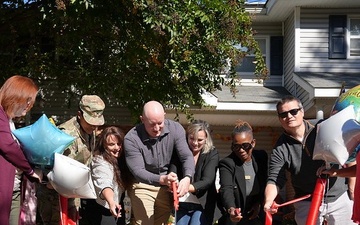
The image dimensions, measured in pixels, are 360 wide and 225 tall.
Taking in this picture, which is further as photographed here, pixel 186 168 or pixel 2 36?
pixel 2 36

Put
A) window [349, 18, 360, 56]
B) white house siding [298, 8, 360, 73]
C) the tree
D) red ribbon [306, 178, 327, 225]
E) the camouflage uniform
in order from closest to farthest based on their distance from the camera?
1. red ribbon [306, 178, 327, 225]
2. the camouflage uniform
3. the tree
4. white house siding [298, 8, 360, 73]
5. window [349, 18, 360, 56]

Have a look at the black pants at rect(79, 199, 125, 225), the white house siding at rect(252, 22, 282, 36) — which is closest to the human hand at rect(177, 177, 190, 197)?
the black pants at rect(79, 199, 125, 225)

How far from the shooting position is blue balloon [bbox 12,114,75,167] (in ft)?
18.2

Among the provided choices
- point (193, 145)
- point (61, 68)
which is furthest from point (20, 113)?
point (61, 68)

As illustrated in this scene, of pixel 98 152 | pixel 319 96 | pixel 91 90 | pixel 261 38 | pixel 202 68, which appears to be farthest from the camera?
pixel 261 38

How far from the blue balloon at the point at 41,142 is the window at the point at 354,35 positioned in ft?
47.4

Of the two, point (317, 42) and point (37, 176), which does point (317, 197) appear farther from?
point (317, 42)

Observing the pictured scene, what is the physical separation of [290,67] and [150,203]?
43.6 feet

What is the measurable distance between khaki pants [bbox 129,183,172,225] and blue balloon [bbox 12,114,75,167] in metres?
1.22

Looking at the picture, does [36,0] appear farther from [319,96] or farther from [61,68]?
[319,96]

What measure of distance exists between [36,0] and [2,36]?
36.2 inches

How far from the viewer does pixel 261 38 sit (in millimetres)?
19734

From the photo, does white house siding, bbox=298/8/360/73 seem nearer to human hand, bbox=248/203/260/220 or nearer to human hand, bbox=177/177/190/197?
human hand, bbox=248/203/260/220

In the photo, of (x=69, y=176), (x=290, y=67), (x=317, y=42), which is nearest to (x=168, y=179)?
(x=69, y=176)
